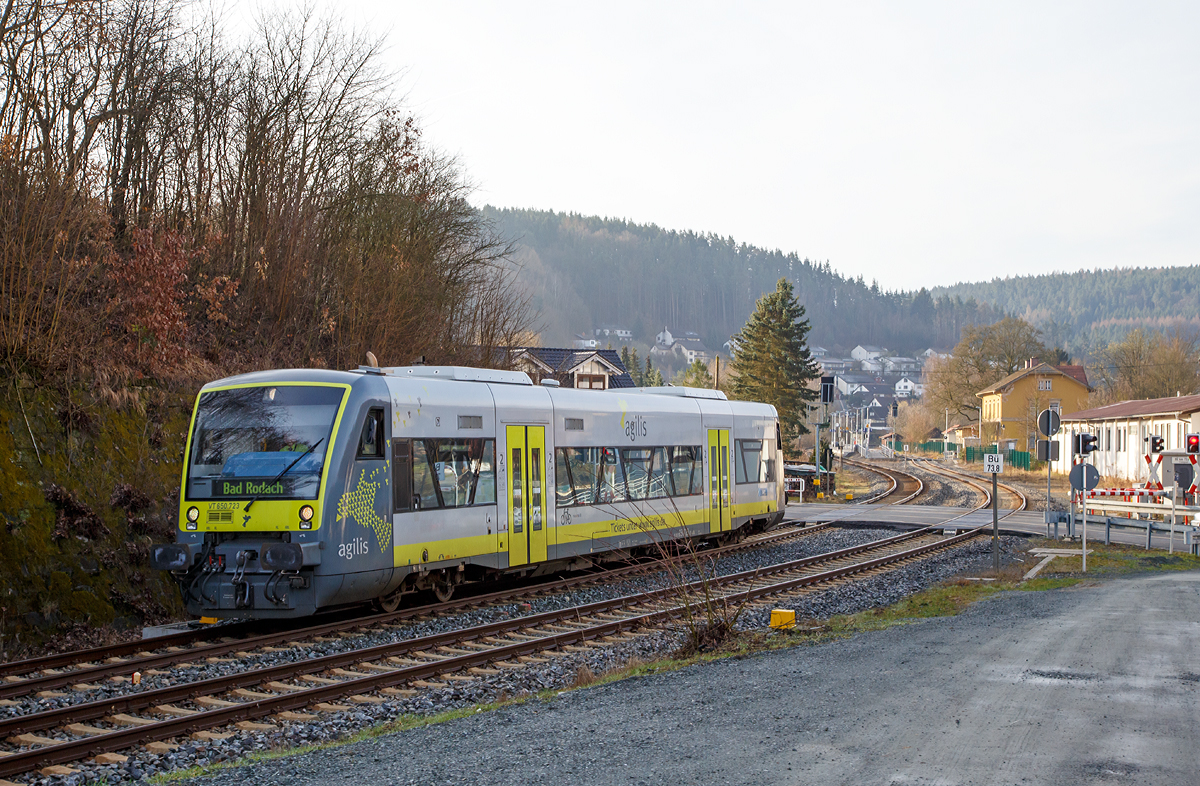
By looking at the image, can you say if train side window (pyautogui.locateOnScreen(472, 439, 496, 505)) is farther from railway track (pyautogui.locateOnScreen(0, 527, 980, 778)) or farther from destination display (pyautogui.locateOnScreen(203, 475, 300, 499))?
destination display (pyautogui.locateOnScreen(203, 475, 300, 499))

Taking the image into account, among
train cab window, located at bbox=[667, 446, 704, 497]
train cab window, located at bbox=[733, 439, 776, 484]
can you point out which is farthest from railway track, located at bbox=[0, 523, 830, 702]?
train cab window, located at bbox=[733, 439, 776, 484]

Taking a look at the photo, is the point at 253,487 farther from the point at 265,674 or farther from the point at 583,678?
the point at 583,678

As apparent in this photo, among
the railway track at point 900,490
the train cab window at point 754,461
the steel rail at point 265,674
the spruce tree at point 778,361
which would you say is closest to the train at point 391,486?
the steel rail at point 265,674

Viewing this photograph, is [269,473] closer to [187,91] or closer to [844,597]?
[844,597]

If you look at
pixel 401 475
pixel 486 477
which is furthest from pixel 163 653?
pixel 486 477

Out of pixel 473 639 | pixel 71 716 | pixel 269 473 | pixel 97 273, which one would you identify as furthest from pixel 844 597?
pixel 97 273

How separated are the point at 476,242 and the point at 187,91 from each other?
1201 centimetres

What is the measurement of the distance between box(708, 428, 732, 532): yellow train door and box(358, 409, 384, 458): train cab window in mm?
9493

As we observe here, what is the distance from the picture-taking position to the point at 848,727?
7.22 m

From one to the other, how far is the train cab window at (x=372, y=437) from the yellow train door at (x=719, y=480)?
9.49 m

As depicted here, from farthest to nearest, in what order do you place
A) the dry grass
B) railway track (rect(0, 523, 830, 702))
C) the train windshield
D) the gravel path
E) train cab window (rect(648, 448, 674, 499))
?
1. train cab window (rect(648, 448, 674, 499))
2. the train windshield
3. the dry grass
4. railway track (rect(0, 523, 830, 702))
5. the gravel path

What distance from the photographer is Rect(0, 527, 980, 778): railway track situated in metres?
7.71

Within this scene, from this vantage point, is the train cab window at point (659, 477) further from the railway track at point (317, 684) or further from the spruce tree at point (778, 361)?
the spruce tree at point (778, 361)

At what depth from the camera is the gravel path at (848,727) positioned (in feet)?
20.6
